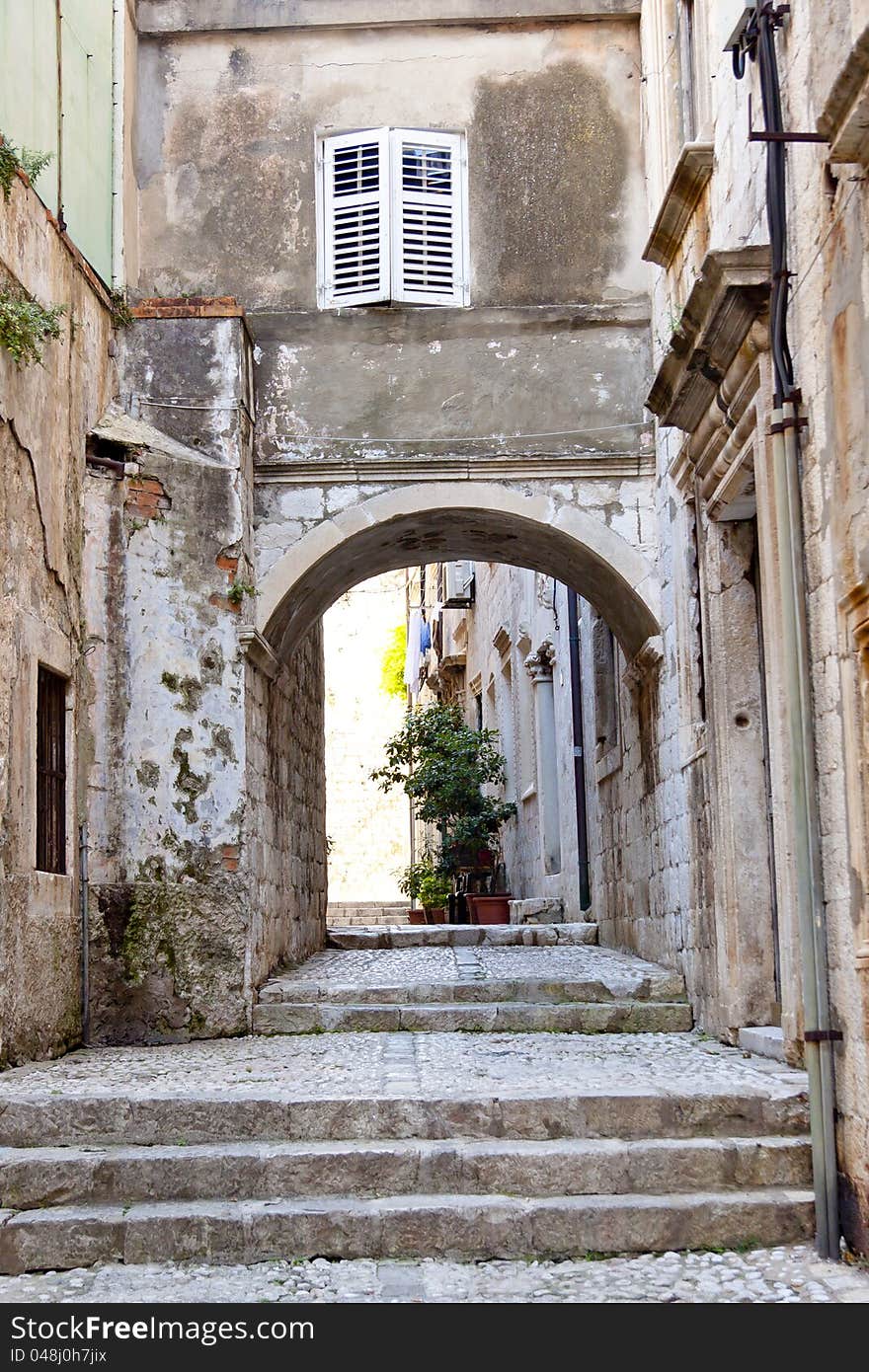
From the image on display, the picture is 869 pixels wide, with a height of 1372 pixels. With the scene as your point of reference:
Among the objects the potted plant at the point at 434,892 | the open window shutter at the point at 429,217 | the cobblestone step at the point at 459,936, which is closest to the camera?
the open window shutter at the point at 429,217

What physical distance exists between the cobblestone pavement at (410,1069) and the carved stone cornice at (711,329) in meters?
2.95

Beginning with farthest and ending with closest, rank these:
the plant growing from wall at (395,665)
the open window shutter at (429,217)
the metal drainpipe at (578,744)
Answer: the plant growing from wall at (395,665) < the metal drainpipe at (578,744) < the open window shutter at (429,217)

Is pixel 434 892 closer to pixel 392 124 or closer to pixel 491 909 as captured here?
pixel 491 909

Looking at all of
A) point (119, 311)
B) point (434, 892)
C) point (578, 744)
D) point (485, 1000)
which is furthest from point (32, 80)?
point (434, 892)

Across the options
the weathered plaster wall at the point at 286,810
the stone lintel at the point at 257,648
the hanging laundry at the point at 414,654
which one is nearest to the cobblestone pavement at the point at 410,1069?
the weathered plaster wall at the point at 286,810

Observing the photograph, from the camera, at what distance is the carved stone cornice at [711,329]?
18.7ft

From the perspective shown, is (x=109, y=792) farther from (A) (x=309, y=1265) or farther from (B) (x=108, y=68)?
(B) (x=108, y=68)

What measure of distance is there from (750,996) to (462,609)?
54.8ft

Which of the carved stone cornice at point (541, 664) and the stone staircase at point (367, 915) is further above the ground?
the carved stone cornice at point (541, 664)

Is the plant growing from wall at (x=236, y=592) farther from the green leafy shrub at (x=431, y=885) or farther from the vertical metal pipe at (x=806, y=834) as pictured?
the green leafy shrub at (x=431, y=885)

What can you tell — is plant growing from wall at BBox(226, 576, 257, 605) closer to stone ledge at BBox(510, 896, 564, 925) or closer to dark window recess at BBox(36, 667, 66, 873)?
dark window recess at BBox(36, 667, 66, 873)

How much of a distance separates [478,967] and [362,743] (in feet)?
71.3

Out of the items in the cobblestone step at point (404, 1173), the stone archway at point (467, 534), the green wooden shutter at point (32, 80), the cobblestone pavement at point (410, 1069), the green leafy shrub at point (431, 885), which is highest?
the green wooden shutter at point (32, 80)

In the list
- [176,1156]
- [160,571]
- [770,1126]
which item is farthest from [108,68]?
[770,1126]
